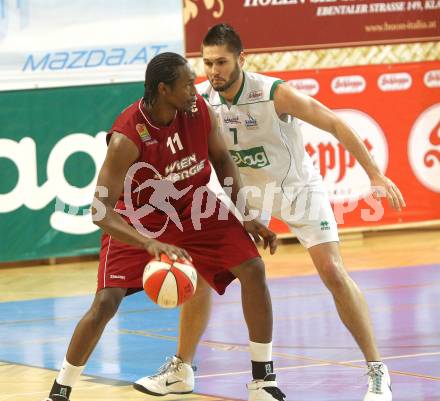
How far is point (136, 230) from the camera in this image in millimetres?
6305

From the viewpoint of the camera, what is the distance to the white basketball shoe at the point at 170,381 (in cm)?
700

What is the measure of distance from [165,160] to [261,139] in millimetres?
978

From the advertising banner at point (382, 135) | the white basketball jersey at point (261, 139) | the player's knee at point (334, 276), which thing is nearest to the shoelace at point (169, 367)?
the player's knee at point (334, 276)

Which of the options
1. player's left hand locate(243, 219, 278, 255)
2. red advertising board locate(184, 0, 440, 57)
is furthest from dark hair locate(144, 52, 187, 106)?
red advertising board locate(184, 0, 440, 57)

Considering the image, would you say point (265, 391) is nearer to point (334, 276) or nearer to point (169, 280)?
point (334, 276)

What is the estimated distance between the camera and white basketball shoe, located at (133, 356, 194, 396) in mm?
7000

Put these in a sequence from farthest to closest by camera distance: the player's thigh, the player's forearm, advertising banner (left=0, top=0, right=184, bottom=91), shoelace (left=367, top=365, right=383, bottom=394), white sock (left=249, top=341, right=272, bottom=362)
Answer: advertising banner (left=0, top=0, right=184, bottom=91), the player's thigh, the player's forearm, white sock (left=249, top=341, right=272, bottom=362), shoelace (left=367, top=365, right=383, bottom=394)

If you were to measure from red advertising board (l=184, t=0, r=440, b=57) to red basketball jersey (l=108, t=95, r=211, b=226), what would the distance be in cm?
755

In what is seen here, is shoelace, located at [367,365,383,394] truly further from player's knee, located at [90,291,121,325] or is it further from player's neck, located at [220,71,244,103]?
player's neck, located at [220,71,244,103]

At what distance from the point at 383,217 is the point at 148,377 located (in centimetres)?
825

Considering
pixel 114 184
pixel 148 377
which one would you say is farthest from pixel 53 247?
pixel 114 184

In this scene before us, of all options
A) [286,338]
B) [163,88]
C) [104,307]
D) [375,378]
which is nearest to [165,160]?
[163,88]

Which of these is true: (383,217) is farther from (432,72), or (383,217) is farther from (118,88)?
(118,88)

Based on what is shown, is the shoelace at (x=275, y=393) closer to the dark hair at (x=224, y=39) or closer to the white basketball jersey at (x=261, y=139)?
the white basketball jersey at (x=261, y=139)
